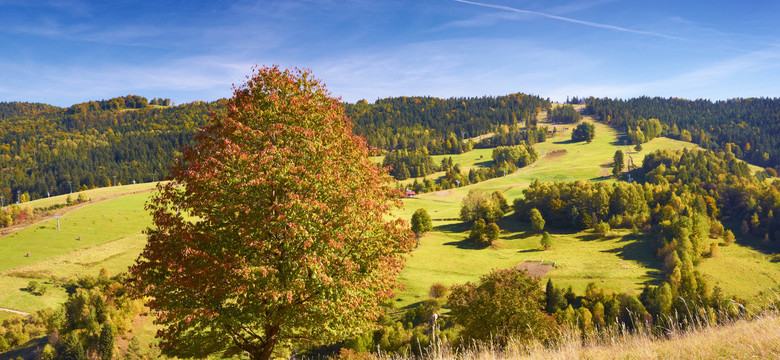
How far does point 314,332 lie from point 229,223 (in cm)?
538

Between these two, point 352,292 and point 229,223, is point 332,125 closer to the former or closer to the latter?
point 229,223

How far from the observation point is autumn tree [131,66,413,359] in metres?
13.6

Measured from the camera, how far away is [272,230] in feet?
45.1

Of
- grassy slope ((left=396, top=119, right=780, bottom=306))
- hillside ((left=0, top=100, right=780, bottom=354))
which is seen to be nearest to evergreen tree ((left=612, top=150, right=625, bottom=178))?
hillside ((left=0, top=100, right=780, bottom=354))

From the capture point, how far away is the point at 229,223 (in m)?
14.8

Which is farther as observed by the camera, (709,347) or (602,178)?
(602,178)

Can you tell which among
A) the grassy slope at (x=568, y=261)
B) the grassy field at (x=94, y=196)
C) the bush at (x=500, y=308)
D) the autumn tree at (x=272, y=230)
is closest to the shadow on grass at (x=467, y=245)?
the grassy slope at (x=568, y=261)

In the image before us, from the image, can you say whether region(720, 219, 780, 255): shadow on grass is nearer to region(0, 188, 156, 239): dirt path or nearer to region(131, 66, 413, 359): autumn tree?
region(131, 66, 413, 359): autumn tree

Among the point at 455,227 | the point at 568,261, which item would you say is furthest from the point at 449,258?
the point at 455,227

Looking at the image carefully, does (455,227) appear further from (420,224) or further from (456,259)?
(456,259)

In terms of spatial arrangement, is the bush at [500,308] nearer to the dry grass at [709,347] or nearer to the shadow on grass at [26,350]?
the dry grass at [709,347]

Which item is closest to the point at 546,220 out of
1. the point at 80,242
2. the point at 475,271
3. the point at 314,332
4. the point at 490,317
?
the point at 475,271

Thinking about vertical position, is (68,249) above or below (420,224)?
below

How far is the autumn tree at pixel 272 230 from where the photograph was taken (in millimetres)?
13633
